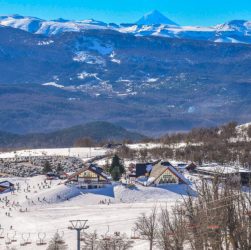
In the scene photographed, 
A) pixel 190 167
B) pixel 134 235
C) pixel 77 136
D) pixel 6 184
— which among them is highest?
pixel 77 136

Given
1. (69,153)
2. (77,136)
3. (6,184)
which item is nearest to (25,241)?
(6,184)

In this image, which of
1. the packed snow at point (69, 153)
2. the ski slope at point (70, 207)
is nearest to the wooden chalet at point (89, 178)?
the ski slope at point (70, 207)

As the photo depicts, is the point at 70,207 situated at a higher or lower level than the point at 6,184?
lower

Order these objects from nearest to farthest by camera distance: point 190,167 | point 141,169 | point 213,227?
point 213,227 → point 141,169 → point 190,167

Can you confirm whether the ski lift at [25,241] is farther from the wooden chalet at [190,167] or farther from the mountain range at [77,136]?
the mountain range at [77,136]

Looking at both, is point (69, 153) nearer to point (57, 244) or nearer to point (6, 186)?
point (6, 186)

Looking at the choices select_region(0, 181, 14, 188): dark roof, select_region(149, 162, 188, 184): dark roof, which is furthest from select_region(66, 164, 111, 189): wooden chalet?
select_region(0, 181, 14, 188): dark roof

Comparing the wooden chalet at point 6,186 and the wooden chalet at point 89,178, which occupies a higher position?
the wooden chalet at point 89,178

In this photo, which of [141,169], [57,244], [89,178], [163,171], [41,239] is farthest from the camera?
[141,169]

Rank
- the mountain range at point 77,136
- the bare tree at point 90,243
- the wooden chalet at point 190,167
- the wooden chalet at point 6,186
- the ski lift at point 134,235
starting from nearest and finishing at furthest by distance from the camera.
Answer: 1. the bare tree at point 90,243
2. the ski lift at point 134,235
3. the wooden chalet at point 6,186
4. the wooden chalet at point 190,167
5. the mountain range at point 77,136

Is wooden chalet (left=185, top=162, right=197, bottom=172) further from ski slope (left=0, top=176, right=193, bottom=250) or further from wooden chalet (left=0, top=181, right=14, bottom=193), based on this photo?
wooden chalet (left=0, top=181, right=14, bottom=193)

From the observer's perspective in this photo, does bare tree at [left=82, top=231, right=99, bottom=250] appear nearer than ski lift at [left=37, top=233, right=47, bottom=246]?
Yes

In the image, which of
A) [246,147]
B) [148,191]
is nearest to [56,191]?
[148,191]
